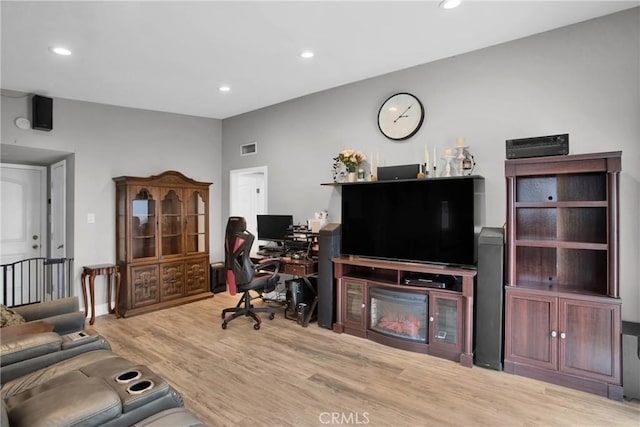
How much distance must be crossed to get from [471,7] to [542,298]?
2362 millimetres

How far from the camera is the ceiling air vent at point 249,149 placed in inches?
216

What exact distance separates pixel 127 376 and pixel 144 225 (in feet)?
11.6

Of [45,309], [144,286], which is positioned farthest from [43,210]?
[45,309]

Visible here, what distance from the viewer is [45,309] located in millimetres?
2740

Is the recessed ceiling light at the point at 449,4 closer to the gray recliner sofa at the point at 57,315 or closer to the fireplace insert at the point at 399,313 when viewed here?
the fireplace insert at the point at 399,313

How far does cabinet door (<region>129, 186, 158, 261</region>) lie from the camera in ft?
15.7

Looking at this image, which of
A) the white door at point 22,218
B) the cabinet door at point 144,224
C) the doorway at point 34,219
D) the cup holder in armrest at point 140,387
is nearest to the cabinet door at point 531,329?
the cup holder in armrest at point 140,387

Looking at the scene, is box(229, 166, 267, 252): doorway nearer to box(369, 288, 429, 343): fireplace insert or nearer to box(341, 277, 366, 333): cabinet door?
box(341, 277, 366, 333): cabinet door

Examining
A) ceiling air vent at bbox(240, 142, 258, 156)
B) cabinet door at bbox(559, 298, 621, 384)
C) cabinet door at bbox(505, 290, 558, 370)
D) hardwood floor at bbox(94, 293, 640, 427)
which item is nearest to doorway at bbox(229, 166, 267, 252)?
ceiling air vent at bbox(240, 142, 258, 156)

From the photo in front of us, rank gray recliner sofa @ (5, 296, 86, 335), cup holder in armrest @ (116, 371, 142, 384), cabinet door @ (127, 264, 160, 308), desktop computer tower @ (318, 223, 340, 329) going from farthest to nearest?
cabinet door @ (127, 264, 160, 308)
desktop computer tower @ (318, 223, 340, 329)
gray recliner sofa @ (5, 296, 86, 335)
cup holder in armrest @ (116, 371, 142, 384)

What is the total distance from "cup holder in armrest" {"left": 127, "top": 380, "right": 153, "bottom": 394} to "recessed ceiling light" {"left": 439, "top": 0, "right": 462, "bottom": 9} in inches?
122

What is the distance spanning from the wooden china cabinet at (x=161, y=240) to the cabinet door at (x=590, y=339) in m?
4.60

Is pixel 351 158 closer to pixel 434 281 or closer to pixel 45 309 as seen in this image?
pixel 434 281

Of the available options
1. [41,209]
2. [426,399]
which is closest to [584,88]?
[426,399]
